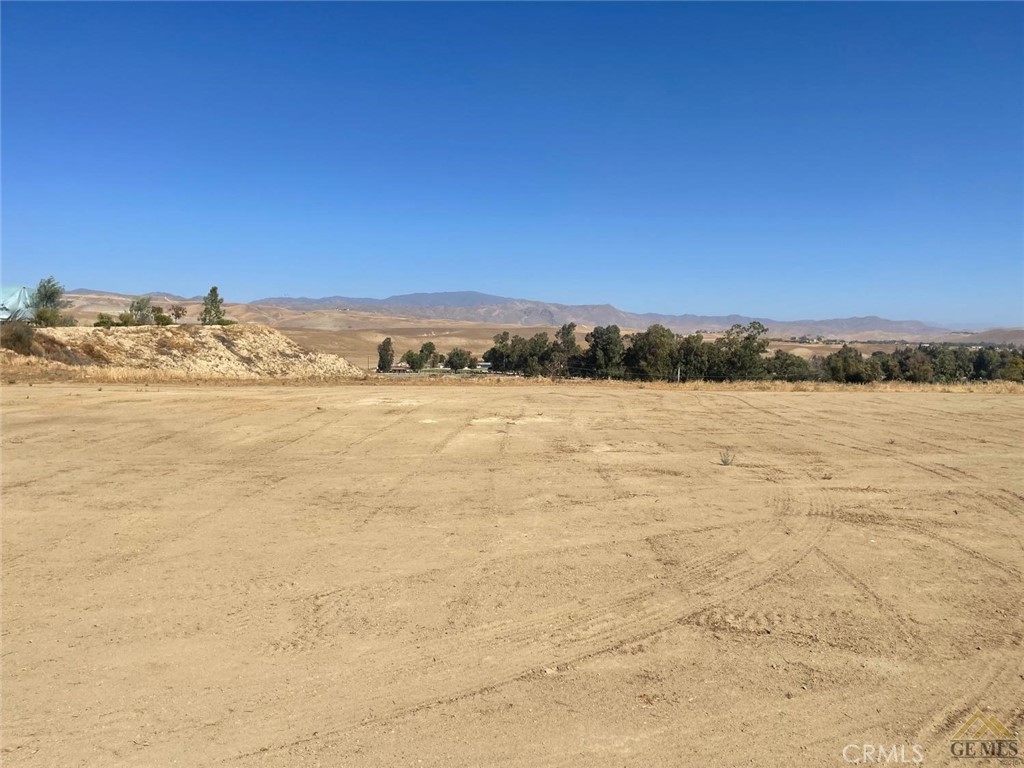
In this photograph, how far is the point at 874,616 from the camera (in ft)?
17.4

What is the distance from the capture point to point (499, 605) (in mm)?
5477

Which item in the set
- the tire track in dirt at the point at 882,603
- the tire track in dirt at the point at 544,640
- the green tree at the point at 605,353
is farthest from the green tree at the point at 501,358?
the tire track in dirt at the point at 544,640

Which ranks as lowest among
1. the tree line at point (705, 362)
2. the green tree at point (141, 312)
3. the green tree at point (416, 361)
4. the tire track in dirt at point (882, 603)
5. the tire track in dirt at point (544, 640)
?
the tire track in dirt at point (544, 640)

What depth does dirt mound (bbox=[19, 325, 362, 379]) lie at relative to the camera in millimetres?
28766

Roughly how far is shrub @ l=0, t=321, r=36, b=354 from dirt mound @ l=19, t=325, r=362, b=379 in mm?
317

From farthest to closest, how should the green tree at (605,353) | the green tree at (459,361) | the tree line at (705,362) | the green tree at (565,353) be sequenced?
the green tree at (459,361) < the green tree at (565,353) < the green tree at (605,353) < the tree line at (705,362)

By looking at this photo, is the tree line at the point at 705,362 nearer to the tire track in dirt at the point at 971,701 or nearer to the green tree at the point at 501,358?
the green tree at the point at 501,358

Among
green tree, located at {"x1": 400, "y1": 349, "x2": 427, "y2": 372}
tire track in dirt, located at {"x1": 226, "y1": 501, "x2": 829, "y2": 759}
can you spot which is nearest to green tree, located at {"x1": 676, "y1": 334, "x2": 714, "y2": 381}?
green tree, located at {"x1": 400, "y1": 349, "x2": 427, "y2": 372}

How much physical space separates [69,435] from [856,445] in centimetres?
1499

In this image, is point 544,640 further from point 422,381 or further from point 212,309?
point 212,309

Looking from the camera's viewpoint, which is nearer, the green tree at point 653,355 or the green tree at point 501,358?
the green tree at point 653,355

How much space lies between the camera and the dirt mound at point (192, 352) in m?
28.8

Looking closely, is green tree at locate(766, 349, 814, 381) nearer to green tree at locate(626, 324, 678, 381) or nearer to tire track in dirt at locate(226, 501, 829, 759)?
green tree at locate(626, 324, 678, 381)

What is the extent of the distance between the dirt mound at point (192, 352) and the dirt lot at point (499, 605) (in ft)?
64.8
